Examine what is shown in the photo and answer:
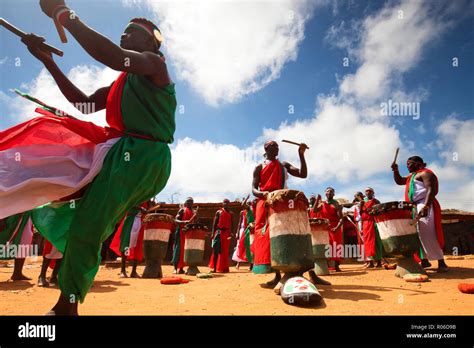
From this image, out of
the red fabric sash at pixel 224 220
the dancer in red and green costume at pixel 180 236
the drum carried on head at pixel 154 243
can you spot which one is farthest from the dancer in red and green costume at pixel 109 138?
the red fabric sash at pixel 224 220

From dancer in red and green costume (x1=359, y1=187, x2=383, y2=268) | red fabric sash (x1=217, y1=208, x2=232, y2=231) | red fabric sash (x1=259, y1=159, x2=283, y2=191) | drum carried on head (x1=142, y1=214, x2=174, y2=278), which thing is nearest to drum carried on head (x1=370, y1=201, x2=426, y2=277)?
red fabric sash (x1=259, y1=159, x2=283, y2=191)

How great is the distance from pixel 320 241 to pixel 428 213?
7.91 ft

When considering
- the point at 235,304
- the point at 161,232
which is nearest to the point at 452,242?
the point at 161,232

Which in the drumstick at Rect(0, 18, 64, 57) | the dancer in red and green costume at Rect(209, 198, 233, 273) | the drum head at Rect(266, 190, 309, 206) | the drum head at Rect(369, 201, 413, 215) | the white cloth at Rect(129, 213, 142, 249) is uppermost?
the drumstick at Rect(0, 18, 64, 57)

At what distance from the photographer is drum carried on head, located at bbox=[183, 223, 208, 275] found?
8.73 metres

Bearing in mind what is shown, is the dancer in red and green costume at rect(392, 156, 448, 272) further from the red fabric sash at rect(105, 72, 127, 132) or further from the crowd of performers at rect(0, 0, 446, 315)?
the red fabric sash at rect(105, 72, 127, 132)

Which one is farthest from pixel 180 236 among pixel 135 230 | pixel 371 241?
pixel 371 241

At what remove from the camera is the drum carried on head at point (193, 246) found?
873cm

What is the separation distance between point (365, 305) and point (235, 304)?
155 cm

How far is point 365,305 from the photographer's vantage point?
3.79 meters

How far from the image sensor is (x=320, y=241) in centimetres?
762

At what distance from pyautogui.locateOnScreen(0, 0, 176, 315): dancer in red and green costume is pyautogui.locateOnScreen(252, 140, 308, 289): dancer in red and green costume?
3.13 metres
